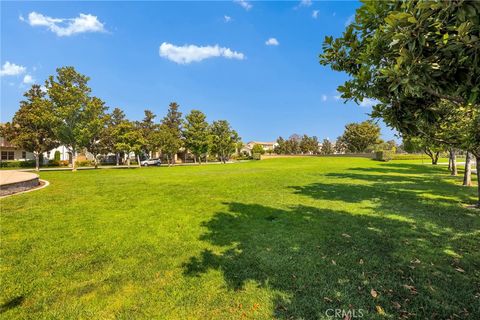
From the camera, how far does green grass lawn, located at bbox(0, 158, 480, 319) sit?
11.5 ft

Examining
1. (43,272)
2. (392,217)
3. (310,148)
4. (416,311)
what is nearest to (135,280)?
(43,272)

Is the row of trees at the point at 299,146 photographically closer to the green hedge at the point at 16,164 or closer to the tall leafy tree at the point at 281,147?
the tall leafy tree at the point at 281,147

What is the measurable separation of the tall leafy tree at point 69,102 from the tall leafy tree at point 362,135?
69203mm

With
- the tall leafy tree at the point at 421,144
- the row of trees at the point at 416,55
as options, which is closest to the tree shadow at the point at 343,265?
the row of trees at the point at 416,55

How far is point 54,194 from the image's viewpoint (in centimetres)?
1125

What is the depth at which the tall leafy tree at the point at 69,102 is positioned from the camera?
25.8 meters

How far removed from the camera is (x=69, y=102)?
1046 inches

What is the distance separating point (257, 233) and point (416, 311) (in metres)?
3.64

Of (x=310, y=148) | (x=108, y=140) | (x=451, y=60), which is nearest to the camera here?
(x=451, y=60)

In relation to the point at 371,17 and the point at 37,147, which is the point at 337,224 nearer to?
the point at 371,17

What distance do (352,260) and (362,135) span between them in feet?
248

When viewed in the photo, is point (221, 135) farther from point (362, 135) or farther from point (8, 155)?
point (362, 135)

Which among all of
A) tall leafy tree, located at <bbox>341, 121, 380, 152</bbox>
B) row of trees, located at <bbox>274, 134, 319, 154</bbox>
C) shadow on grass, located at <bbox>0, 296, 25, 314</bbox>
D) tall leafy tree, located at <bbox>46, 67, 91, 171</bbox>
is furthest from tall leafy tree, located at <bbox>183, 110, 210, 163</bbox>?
row of trees, located at <bbox>274, 134, 319, 154</bbox>

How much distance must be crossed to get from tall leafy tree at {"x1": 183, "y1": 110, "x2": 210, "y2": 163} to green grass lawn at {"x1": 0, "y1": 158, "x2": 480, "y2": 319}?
3662 centimetres
